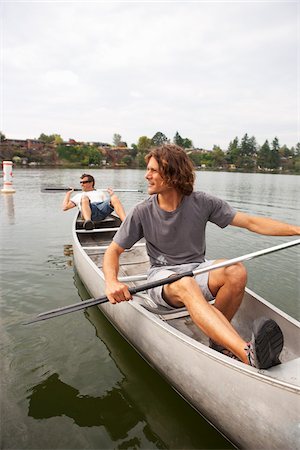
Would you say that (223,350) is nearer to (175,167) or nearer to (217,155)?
(175,167)

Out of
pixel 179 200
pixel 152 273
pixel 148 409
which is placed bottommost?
pixel 148 409

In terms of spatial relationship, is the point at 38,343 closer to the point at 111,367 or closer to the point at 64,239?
the point at 111,367

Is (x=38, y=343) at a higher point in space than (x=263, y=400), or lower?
lower

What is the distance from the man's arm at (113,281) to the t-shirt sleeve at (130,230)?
0.06 metres

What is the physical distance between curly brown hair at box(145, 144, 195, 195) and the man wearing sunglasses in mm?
3387

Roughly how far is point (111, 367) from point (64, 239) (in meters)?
4.79

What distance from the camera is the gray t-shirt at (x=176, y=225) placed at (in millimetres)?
2711

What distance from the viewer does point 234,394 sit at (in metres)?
1.92

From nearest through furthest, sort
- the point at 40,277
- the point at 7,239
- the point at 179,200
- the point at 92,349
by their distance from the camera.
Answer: the point at 179,200 < the point at 92,349 < the point at 40,277 < the point at 7,239

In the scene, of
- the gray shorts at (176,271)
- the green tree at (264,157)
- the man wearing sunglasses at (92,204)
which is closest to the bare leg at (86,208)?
the man wearing sunglasses at (92,204)

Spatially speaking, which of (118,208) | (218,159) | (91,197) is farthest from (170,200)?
(218,159)

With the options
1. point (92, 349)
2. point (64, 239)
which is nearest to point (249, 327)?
point (92, 349)

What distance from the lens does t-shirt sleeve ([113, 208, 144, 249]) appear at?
9.08 ft

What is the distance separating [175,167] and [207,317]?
1.20m
